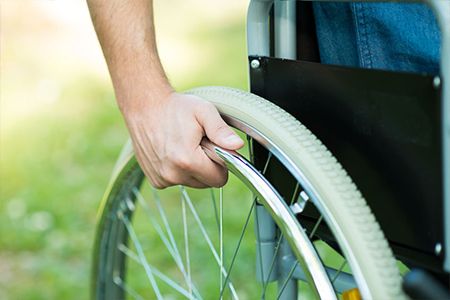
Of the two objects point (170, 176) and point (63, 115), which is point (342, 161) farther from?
point (63, 115)

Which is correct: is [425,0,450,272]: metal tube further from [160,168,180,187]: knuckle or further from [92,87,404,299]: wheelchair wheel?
[160,168,180,187]: knuckle

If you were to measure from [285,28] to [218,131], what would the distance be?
0.23 meters

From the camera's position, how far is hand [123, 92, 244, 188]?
1.21 metres

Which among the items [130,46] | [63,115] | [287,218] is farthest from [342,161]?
[63,115]

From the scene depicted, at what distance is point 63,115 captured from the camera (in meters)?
3.73

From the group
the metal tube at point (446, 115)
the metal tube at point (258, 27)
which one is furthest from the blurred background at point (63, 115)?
the metal tube at point (446, 115)

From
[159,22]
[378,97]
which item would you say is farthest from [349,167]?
[159,22]

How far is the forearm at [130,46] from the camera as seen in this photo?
1317 millimetres

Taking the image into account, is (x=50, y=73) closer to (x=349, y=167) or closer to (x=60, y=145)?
(x=60, y=145)

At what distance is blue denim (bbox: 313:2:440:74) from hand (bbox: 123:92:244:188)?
248 millimetres

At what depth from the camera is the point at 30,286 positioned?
2.50 meters

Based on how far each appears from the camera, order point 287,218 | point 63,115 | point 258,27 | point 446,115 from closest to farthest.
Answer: point 446,115 < point 287,218 < point 258,27 < point 63,115

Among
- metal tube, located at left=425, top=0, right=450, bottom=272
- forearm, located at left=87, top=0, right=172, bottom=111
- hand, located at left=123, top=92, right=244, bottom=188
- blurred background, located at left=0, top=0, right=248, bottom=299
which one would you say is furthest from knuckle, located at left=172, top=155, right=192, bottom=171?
blurred background, located at left=0, top=0, right=248, bottom=299

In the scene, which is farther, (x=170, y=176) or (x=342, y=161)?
(x=170, y=176)
